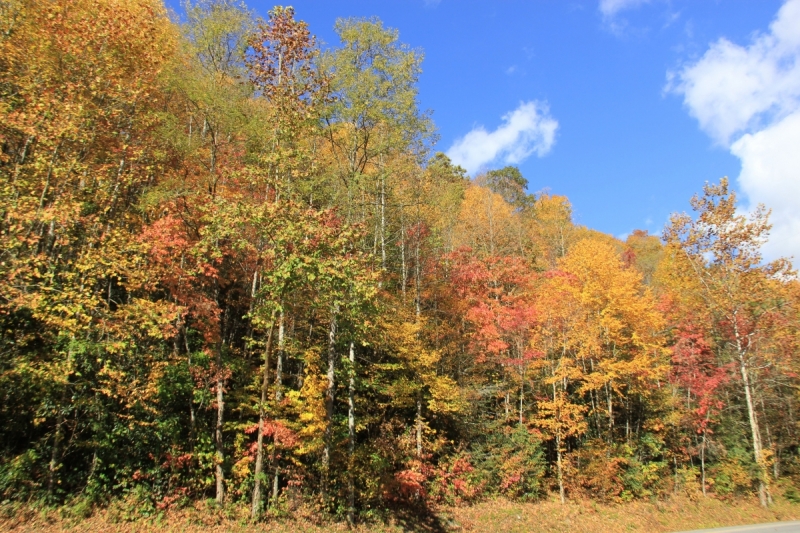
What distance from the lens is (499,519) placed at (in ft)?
52.4

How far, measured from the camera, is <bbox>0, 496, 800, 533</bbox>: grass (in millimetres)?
9531

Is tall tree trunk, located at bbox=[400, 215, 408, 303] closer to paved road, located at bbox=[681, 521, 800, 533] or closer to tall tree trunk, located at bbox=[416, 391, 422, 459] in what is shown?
tall tree trunk, located at bbox=[416, 391, 422, 459]

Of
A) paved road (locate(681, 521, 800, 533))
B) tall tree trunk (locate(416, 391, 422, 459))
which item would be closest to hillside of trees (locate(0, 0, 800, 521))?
tall tree trunk (locate(416, 391, 422, 459))

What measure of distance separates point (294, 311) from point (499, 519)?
11351 mm

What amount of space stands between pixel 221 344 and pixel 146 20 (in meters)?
9.98

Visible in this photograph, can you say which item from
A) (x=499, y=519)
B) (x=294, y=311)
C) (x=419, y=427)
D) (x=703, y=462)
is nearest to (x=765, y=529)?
(x=703, y=462)

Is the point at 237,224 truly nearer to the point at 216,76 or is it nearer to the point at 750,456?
the point at 216,76

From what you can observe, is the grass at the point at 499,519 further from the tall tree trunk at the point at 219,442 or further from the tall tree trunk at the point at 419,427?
the tall tree trunk at the point at 419,427

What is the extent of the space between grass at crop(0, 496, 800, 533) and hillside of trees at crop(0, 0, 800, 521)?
590 mm

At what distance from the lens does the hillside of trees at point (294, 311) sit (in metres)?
10.0

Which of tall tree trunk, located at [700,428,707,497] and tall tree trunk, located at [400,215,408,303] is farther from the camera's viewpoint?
tall tree trunk, located at [700,428,707,497]

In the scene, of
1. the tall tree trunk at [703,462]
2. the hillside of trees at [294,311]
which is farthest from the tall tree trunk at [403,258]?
the tall tree trunk at [703,462]

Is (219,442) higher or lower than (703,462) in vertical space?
higher

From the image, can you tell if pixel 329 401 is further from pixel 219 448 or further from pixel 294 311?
pixel 219 448
